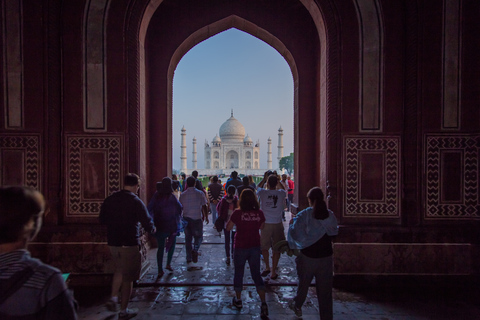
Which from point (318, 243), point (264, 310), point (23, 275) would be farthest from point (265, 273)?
point (23, 275)

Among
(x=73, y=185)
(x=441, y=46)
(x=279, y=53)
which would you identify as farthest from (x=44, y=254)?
(x=441, y=46)

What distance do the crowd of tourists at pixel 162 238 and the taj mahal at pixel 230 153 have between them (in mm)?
47877

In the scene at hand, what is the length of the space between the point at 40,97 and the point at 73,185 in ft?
3.99

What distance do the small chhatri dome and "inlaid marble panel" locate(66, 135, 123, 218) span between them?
49.9 m

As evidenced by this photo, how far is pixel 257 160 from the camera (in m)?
57.0

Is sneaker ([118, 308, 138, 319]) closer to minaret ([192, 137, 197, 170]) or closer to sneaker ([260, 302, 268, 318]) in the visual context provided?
sneaker ([260, 302, 268, 318])

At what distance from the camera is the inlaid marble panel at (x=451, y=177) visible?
4.33 meters

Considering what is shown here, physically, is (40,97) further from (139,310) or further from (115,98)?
(139,310)

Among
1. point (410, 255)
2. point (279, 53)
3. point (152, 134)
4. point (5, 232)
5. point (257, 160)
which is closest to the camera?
point (5, 232)

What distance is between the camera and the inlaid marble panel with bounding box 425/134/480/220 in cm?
433

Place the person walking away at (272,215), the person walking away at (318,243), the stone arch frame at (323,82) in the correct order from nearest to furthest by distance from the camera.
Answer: the person walking away at (318,243) < the person walking away at (272,215) < the stone arch frame at (323,82)

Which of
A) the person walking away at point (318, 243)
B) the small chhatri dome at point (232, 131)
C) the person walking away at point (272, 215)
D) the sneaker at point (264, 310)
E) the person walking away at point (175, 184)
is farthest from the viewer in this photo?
the small chhatri dome at point (232, 131)

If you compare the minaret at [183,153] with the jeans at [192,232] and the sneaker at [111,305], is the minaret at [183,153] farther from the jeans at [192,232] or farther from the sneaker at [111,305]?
the sneaker at [111,305]

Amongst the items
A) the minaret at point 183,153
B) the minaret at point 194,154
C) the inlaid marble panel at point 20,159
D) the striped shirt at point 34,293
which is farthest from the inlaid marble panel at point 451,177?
the minaret at point 194,154
